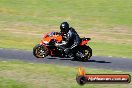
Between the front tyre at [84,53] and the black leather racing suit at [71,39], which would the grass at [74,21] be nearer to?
the front tyre at [84,53]

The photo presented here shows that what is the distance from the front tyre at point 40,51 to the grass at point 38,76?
194 centimetres

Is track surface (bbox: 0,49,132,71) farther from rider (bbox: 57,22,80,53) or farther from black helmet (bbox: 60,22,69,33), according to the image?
black helmet (bbox: 60,22,69,33)

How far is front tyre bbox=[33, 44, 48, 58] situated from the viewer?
22672 millimetres

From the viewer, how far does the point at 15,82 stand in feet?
52.3

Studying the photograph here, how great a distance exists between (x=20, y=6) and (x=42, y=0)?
487cm

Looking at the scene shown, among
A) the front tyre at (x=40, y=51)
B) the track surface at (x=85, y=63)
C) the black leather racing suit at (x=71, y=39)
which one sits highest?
the black leather racing suit at (x=71, y=39)

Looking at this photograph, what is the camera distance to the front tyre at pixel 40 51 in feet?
74.4

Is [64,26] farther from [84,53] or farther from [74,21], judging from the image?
[74,21]

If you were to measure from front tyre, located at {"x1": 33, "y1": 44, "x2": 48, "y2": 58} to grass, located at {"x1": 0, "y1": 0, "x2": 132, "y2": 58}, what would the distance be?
5.06 meters

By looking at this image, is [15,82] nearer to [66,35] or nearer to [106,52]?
[66,35]

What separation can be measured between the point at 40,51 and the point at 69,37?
5.47ft

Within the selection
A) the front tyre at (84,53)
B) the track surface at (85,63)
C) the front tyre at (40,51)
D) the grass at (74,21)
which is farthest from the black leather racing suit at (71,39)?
the grass at (74,21)

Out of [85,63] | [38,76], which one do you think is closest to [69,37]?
[85,63]

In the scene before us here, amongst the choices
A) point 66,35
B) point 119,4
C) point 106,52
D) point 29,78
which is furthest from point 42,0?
point 29,78
